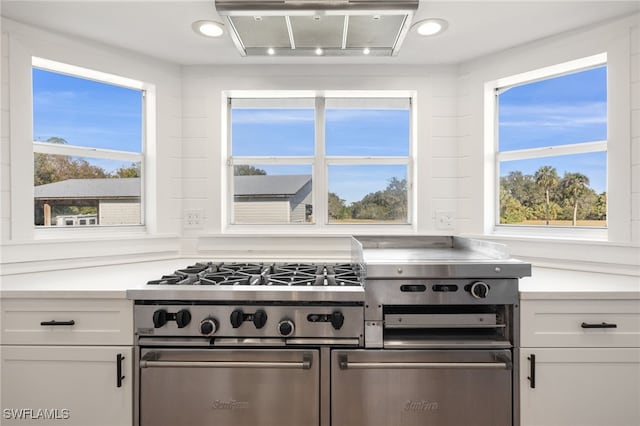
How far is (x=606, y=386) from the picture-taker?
1.34 m

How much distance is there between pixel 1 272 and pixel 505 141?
2.99 metres

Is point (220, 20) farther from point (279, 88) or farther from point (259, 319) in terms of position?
point (259, 319)

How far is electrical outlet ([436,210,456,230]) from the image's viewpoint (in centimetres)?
220

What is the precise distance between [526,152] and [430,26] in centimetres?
101

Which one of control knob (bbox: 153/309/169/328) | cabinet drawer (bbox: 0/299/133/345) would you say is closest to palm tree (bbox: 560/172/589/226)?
control knob (bbox: 153/309/169/328)

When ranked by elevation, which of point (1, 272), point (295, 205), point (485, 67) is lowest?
point (1, 272)

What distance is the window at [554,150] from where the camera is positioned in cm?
188

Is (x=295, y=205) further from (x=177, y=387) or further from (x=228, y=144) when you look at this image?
(x=177, y=387)

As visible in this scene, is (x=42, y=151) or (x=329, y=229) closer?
(x=42, y=151)

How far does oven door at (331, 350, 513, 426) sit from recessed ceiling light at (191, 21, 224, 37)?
1.76 metres

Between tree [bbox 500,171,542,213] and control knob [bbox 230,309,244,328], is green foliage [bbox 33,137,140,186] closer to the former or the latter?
control knob [bbox 230,309,244,328]

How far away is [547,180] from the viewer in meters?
2.04

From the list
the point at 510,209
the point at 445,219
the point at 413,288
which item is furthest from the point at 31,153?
the point at 510,209

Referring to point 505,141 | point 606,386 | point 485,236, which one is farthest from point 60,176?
point 606,386
